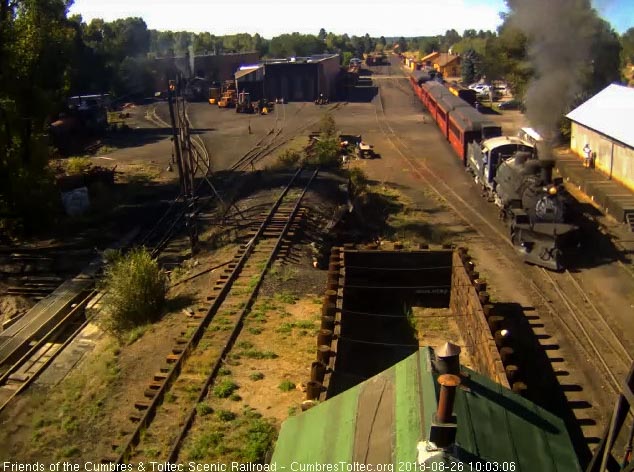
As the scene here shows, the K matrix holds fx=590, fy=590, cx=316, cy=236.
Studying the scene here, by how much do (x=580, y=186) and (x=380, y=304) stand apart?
1463cm

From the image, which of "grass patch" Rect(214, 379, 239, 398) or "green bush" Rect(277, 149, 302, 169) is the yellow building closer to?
"green bush" Rect(277, 149, 302, 169)

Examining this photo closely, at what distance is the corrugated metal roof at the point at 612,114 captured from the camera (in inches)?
961

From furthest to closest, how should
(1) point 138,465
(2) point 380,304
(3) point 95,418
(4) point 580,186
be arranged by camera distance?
1. (4) point 580,186
2. (2) point 380,304
3. (3) point 95,418
4. (1) point 138,465

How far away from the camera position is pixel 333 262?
13484mm

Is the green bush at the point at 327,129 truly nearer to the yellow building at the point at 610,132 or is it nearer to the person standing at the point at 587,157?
the yellow building at the point at 610,132

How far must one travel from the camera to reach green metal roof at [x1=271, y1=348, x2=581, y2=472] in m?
4.08

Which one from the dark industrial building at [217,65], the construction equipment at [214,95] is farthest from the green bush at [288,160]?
the construction equipment at [214,95]

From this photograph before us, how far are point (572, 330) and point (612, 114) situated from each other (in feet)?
57.4

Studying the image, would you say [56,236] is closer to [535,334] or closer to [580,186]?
[535,334]

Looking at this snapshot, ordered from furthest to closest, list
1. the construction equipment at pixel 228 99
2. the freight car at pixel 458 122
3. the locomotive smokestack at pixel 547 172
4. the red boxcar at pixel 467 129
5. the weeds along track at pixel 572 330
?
the construction equipment at pixel 228 99 < the freight car at pixel 458 122 < the red boxcar at pixel 467 129 < the locomotive smokestack at pixel 547 172 < the weeds along track at pixel 572 330

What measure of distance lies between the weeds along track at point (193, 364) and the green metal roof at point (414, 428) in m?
4.11

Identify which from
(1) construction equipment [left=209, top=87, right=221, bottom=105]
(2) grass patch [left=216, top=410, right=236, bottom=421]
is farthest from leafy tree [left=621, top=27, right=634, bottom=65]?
(2) grass patch [left=216, top=410, right=236, bottom=421]

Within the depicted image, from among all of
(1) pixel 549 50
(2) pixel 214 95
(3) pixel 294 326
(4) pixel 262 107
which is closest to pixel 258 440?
(3) pixel 294 326

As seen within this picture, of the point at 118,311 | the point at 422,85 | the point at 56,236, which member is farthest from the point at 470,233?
the point at 422,85
